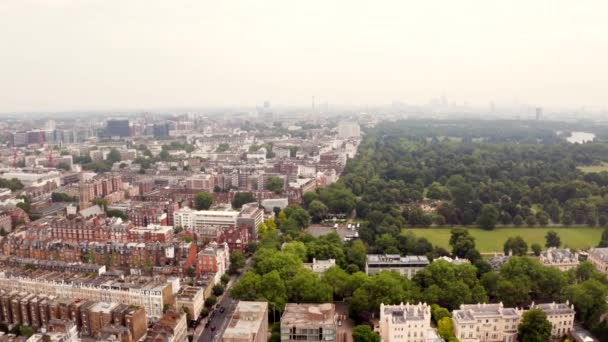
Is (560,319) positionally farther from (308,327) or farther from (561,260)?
(308,327)

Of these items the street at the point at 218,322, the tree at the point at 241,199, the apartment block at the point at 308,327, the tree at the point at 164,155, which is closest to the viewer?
the apartment block at the point at 308,327

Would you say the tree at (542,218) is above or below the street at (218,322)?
above

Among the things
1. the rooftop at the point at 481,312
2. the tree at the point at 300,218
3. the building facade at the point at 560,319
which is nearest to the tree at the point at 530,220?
the tree at the point at 300,218

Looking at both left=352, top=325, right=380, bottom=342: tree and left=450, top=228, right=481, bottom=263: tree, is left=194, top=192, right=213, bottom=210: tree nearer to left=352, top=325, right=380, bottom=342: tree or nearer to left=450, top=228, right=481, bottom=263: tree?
left=450, top=228, right=481, bottom=263: tree

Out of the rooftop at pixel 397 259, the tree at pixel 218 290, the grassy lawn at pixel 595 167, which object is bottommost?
the tree at pixel 218 290

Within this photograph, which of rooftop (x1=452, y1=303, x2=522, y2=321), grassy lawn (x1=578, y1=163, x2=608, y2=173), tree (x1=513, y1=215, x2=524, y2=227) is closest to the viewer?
rooftop (x1=452, y1=303, x2=522, y2=321)

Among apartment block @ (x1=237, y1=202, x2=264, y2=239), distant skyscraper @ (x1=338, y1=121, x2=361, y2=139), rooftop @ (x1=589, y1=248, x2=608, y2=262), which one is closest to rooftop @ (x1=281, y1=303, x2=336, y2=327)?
apartment block @ (x1=237, y1=202, x2=264, y2=239)

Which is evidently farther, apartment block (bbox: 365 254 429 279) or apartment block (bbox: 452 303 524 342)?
apartment block (bbox: 365 254 429 279)

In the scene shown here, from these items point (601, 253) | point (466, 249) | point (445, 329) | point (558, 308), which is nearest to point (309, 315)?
point (445, 329)

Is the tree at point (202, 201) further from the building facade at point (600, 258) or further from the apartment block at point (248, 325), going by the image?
the building facade at point (600, 258)
